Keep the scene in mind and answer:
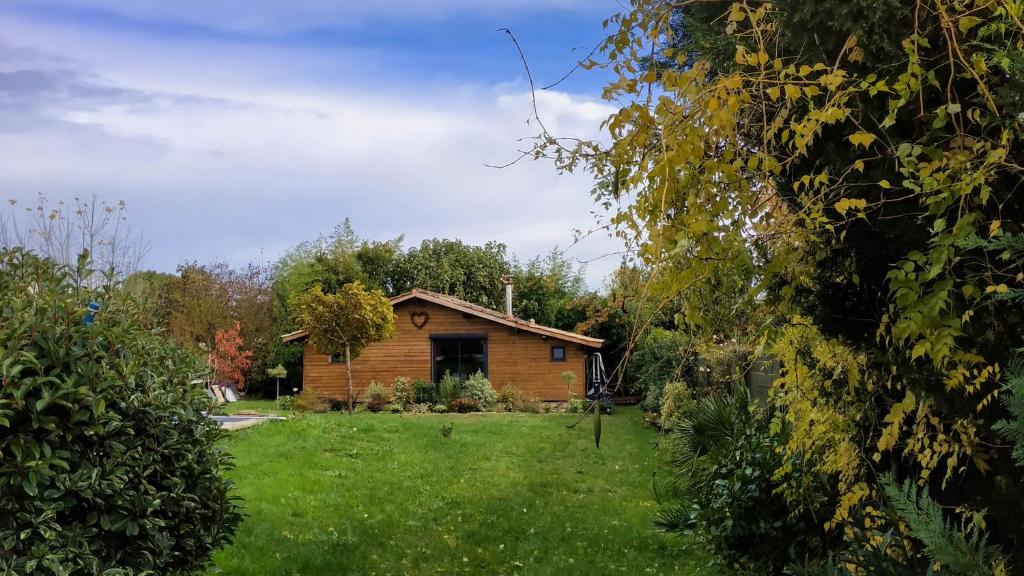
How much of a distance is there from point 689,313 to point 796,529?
2.52m

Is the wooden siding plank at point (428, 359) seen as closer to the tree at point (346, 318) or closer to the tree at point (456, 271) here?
the tree at point (346, 318)

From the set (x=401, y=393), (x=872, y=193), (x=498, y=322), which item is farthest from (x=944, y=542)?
(x=498, y=322)

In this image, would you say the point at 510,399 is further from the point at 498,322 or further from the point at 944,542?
the point at 944,542

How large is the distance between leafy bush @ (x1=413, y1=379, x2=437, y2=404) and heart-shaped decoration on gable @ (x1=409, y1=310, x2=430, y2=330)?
2783mm

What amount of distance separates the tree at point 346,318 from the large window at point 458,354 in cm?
398

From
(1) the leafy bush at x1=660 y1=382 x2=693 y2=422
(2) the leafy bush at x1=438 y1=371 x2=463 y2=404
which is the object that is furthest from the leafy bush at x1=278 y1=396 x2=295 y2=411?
(1) the leafy bush at x1=660 y1=382 x2=693 y2=422

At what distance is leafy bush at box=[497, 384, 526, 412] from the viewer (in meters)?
23.6

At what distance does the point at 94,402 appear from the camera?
141 inches

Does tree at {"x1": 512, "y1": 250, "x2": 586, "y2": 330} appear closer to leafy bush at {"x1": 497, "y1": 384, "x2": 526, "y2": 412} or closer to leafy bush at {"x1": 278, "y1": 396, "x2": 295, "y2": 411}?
leafy bush at {"x1": 497, "y1": 384, "x2": 526, "y2": 412}

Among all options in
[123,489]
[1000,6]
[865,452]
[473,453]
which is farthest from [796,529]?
[473,453]

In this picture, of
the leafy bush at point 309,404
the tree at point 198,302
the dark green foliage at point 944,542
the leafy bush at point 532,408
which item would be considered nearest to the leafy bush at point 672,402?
the dark green foliage at point 944,542

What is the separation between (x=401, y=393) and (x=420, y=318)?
11.0ft

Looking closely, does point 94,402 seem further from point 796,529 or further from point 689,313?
point 796,529

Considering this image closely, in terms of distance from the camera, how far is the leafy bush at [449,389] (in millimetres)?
24016
